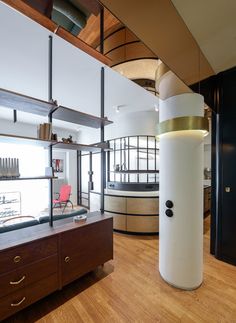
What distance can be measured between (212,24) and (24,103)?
2152 millimetres

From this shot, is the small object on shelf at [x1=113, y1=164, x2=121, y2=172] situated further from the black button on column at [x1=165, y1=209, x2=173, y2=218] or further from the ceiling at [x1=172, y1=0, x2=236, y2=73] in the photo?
the ceiling at [x1=172, y1=0, x2=236, y2=73]

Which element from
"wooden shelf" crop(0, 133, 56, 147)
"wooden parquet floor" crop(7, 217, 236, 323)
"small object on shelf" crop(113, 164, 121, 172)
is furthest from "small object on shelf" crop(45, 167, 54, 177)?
"small object on shelf" crop(113, 164, 121, 172)

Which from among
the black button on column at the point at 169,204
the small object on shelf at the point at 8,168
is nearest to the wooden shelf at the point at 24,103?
the small object on shelf at the point at 8,168

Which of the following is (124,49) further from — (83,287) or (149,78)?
(83,287)

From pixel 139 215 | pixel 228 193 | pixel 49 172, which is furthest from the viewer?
pixel 139 215

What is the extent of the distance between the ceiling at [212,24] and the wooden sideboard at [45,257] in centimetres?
247

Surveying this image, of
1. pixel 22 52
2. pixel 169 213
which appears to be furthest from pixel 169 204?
pixel 22 52

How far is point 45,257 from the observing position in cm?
181

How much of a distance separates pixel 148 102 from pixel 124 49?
2950mm

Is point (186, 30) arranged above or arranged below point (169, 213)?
above

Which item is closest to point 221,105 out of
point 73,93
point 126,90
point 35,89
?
point 126,90

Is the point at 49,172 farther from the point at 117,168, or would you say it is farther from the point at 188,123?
the point at 117,168

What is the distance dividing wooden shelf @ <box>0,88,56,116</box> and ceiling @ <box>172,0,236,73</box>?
1.60m

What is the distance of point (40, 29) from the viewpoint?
6.65ft
